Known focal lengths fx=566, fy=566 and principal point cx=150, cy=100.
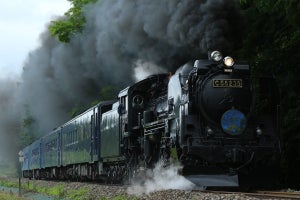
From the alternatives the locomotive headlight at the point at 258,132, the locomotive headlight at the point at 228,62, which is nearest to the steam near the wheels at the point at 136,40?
the locomotive headlight at the point at 228,62

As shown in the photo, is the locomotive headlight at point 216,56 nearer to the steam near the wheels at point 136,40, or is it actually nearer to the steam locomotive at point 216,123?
the steam locomotive at point 216,123

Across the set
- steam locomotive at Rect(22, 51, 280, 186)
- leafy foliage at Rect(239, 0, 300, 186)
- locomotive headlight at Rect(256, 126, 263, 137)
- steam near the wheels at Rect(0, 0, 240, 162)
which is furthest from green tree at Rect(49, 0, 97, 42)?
locomotive headlight at Rect(256, 126, 263, 137)

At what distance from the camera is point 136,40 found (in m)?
17.6

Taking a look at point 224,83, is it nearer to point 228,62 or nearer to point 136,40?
point 228,62

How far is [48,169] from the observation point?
33.0 meters

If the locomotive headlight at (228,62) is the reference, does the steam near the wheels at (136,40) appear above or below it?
above

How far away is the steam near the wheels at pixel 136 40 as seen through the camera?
47.9ft

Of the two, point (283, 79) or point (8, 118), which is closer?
point (283, 79)

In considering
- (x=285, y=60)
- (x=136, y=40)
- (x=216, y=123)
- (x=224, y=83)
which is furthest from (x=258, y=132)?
(x=136, y=40)

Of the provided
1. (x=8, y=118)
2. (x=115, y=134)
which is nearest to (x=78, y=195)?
(x=115, y=134)

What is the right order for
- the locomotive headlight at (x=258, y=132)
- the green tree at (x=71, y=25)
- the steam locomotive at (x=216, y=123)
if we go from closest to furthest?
the steam locomotive at (x=216, y=123) < the locomotive headlight at (x=258, y=132) < the green tree at (x=71, y=25)

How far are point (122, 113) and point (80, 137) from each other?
6.71m

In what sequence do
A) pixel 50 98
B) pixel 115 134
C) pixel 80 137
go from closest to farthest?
pixel 115 134, pixel 80 137, pixel 50 98

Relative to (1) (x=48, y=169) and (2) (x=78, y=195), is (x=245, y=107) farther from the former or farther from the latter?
(1) (x=48, y=169)
